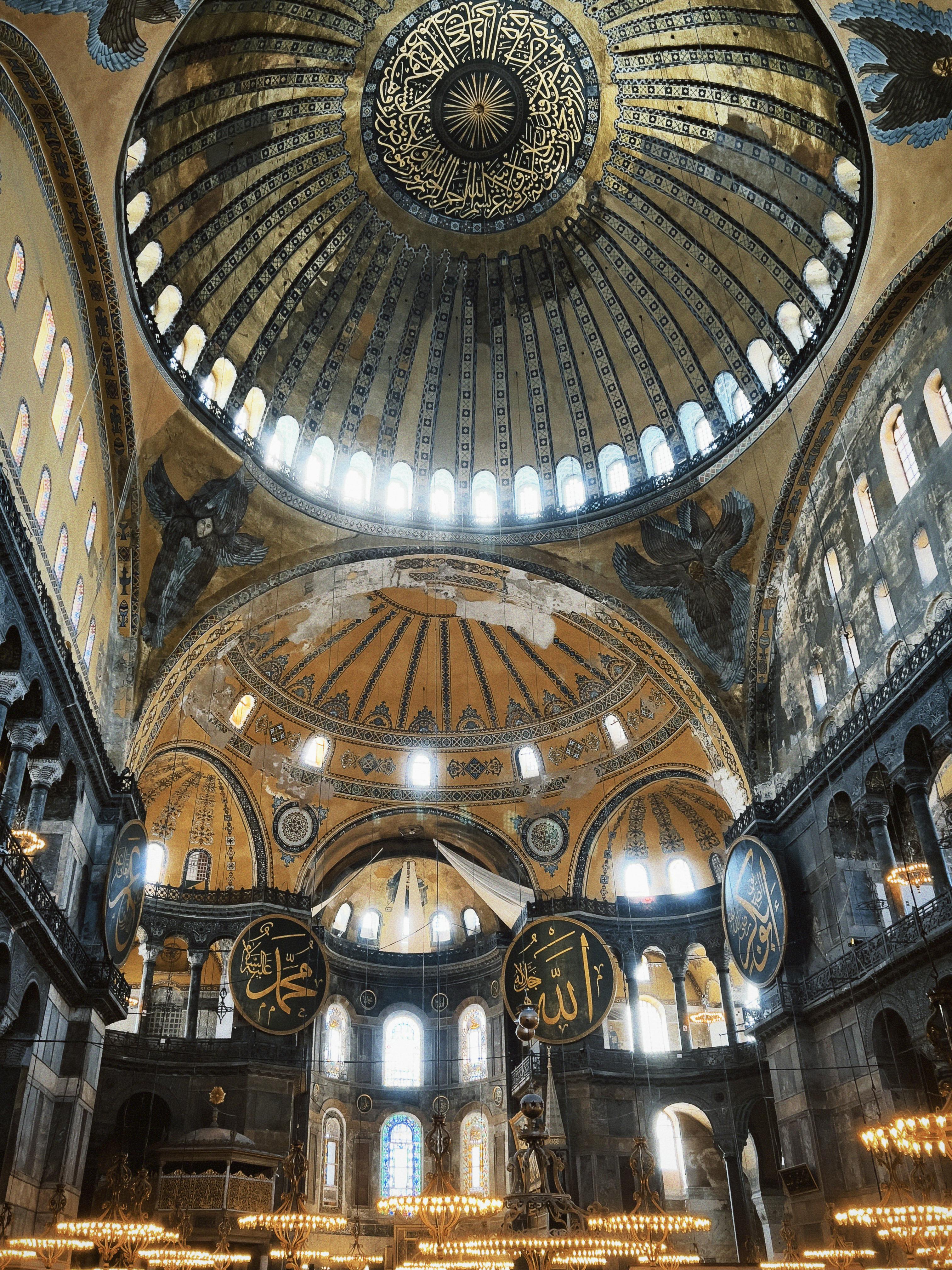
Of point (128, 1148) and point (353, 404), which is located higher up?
point (353, 404)

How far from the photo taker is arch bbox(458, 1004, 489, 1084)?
21969 mm

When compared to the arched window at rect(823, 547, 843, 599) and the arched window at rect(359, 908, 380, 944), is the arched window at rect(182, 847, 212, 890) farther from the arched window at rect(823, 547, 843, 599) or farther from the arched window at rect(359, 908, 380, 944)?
the arched window at rect(823, 547, 843, 599)

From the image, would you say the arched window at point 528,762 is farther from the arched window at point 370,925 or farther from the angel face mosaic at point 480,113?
the angel face mosaic at point 480,113

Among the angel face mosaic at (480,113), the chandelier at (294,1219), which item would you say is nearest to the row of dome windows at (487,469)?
the angel face mosaic at (480,113)

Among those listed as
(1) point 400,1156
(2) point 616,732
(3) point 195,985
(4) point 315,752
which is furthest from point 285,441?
(1) point 400,1156

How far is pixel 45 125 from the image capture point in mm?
11727

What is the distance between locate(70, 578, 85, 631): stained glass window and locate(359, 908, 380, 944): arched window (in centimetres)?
1211

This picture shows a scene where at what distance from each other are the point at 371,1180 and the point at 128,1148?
5069 millimetres

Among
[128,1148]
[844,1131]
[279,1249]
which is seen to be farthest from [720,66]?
[128,1148]

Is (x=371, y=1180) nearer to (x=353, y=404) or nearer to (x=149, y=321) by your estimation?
(x=353, y=404)

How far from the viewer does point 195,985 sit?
792 inches

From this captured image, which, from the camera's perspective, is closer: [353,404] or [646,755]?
[353,404]

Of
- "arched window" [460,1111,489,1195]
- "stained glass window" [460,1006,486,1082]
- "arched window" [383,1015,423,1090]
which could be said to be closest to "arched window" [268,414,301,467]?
"stained glass window" [460,1006,486,1082]

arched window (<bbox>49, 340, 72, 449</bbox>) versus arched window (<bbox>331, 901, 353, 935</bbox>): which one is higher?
arched window (<bbox>49, 340, 72, 449</bbox>)
